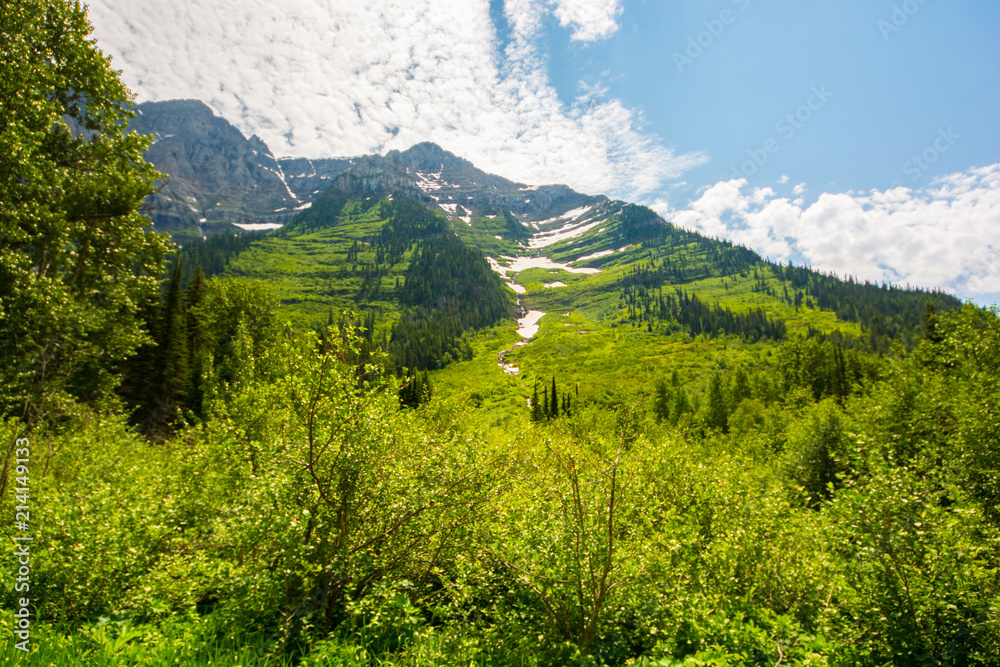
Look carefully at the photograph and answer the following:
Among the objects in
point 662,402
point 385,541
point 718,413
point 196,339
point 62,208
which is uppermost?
point 62,208

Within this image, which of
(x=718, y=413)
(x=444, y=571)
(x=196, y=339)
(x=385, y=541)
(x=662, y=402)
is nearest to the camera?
(x=385, y=541)

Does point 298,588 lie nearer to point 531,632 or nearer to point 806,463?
point 531,632

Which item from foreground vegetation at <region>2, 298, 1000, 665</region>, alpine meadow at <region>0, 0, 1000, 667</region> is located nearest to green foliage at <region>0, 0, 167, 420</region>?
alpine meadow at <region>0, 0, 1000, 667</region>

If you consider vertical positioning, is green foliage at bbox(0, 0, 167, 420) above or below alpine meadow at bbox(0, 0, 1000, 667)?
above

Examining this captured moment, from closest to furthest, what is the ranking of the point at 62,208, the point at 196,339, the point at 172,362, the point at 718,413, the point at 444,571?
the point at 444,571 < the point at 62,208 < the point at 172,362 < the point at 196,339 < the point at 718,413

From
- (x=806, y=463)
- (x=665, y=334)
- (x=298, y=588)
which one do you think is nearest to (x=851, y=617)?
(x=298, y=588)

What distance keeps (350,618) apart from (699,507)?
9419 mm

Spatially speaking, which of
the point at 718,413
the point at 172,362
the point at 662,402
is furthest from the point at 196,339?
the point at 718,413

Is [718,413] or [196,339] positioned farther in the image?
[718,413]

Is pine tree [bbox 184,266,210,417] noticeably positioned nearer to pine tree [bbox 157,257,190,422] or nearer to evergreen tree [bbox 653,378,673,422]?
pine tree [bbox 157,257,190,422]

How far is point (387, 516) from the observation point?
7145 millimetres

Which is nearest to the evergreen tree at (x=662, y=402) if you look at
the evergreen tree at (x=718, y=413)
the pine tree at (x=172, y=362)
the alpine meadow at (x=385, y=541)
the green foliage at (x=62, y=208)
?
the evergreen tree at (x=718, y=413)

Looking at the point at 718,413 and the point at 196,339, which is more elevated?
the point at 196,339

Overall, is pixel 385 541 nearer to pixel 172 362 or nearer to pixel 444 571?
pixel 444 571
